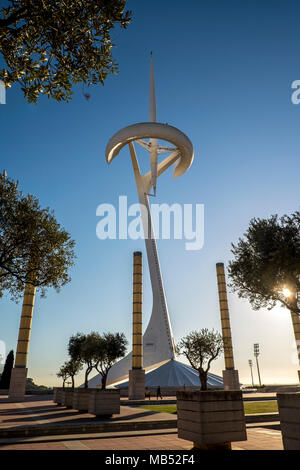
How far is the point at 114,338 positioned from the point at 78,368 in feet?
48.8

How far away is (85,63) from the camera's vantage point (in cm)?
895

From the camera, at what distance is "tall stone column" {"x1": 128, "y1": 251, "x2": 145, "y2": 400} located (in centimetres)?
3584

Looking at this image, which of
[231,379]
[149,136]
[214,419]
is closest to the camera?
[214,419]

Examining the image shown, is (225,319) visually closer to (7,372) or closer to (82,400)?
(82,400)

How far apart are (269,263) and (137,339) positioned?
29.9 meters

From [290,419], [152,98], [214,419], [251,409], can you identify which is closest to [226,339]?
[251,409]

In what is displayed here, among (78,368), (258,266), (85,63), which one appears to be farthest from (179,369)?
(85,63)

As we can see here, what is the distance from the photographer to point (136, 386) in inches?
1412

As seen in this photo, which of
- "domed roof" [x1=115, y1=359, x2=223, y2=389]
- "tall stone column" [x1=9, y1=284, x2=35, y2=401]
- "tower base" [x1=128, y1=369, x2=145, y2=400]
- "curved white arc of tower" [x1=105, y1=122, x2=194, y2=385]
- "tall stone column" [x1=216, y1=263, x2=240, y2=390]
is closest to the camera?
"tall stone column" [x1=9, y1=284, x2=35, y2=401]

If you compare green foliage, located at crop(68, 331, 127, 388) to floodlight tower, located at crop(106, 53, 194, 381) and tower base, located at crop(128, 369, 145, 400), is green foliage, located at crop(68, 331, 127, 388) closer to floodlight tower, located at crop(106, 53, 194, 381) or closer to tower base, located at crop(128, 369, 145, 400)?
tower base, located at crop(128, 369, 145, 400)

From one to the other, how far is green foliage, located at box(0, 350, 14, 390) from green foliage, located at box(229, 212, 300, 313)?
46.1 metres

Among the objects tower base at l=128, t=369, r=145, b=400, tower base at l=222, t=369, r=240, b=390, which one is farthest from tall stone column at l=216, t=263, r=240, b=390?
tower base at l=128, t=369, r=145, b=400

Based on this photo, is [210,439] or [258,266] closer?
[210,439]
